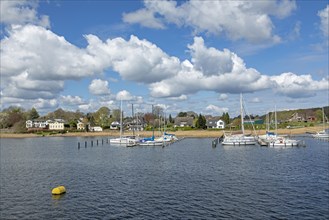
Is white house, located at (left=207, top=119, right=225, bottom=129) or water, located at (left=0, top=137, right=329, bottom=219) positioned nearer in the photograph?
water, located at (left=0, top=137, right=329, bottom=219)

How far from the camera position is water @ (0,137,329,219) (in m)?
29.0

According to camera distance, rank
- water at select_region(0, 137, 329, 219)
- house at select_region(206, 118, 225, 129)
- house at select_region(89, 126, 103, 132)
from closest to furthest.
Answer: water at select_region(0, 137, 329, 219), house at select_region(206, 118, 225, 129), house at select_region(89, 126, 103, 132)

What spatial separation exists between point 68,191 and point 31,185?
702 centimetres

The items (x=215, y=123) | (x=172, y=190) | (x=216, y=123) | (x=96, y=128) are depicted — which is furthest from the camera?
(x=96, y=128)

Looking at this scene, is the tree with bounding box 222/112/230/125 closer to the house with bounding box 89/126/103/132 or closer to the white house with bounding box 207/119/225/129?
the white house with bounding box 207/119/225/129

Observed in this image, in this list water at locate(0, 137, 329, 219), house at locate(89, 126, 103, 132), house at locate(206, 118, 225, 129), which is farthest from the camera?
house at locate(89, 126, 103, 132)

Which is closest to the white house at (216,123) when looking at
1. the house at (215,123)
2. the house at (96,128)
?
the house at (215,123)

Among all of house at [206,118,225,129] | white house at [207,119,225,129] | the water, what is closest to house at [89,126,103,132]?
house at [206,118,225,129]

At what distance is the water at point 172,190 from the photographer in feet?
95.0

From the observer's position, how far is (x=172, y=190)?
36.9 meters

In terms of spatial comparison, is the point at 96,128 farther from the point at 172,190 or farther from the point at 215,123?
the point at 172,190

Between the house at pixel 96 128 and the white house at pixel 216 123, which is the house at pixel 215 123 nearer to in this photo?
the white house at pixel 216 123

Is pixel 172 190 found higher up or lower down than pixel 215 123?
lower down

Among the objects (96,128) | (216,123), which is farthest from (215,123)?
(96,128)
